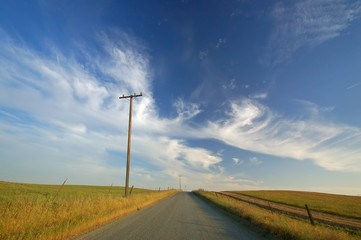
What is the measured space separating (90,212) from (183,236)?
558 centimetres

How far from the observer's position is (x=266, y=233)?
757 centimetres

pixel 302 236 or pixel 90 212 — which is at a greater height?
pixel 90 212

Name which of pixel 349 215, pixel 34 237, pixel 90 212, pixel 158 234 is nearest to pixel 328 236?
pixel 158 234

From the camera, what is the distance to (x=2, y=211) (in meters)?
6.36

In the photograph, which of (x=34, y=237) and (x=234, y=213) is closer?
(x=34, y=237)

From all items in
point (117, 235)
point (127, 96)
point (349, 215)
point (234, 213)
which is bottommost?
point (349, 215)

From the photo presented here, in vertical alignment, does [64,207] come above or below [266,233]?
above

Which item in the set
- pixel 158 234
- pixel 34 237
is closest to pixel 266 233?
pixel 158 234

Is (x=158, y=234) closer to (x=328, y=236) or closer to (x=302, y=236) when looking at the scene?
(x=302, y=236)

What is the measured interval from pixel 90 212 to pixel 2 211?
358cm

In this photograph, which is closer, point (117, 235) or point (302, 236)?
point (117, 235)

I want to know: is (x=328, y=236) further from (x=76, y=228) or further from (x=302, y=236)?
(x=76, y=228)

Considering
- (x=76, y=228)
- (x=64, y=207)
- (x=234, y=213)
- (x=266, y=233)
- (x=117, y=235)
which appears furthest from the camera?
(x=234, y=213)

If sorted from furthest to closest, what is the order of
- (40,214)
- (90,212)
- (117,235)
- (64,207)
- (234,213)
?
(234,213), (90,212), (64,207), (40,214), (117,235)
